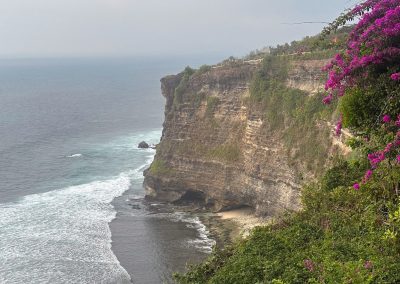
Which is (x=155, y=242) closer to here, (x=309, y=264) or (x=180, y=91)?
(x=180, y=91)

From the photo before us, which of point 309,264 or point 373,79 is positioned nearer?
point 309,264

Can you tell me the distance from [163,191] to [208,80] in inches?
A: 461

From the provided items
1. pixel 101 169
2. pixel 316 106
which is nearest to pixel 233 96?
pixel 316 106

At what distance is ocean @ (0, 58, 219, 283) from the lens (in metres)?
34.6

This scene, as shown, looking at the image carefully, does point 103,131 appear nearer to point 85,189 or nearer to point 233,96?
point 85,189

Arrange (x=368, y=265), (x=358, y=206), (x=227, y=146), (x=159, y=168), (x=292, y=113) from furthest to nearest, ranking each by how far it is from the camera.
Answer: (x=159, y=168) → (x=227, y=146) → (x=292, y=113) → (x=358, y=206) → (x=368, y=265)

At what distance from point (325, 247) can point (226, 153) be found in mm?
32151

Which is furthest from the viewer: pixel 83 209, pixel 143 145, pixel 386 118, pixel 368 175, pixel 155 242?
pixel 143 145

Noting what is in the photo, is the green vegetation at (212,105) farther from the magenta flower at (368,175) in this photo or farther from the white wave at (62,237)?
the magenta flower at (368,175)

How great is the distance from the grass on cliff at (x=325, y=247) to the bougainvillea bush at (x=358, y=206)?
26 mm

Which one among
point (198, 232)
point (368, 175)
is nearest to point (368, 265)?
point (368, 175)

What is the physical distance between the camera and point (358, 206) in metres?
14.1

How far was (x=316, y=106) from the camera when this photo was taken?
127 feet

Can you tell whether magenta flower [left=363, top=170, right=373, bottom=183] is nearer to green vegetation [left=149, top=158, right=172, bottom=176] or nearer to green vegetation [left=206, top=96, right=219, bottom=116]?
green vegetation [left=206, top=96, right=219, bottom=116]
